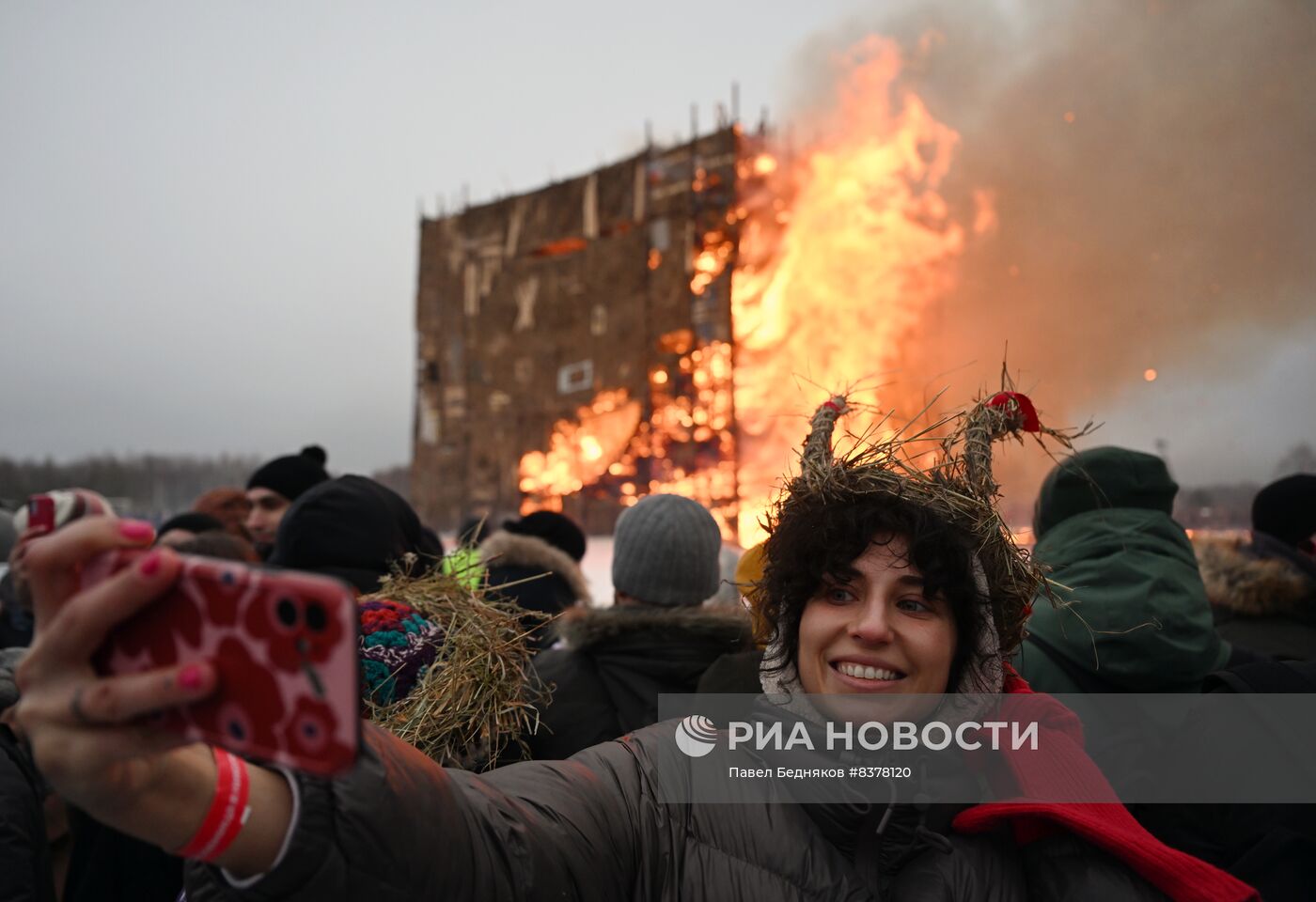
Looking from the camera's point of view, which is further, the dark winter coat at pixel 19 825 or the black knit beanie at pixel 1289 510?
the black knit beanie at pixel 1289 510

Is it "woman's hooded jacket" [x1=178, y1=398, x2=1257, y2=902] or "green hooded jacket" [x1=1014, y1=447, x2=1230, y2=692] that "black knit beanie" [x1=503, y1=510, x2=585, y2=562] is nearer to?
"green hooded jacket" [x1=1014, y1=447, x2=1230, y2=692]

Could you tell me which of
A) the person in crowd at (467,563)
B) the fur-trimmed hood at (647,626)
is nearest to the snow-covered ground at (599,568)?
the person in crowd at (467,563)

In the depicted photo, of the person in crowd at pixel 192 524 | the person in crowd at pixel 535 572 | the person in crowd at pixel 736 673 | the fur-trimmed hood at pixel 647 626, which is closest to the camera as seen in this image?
the person in crowd at pixel 736 673

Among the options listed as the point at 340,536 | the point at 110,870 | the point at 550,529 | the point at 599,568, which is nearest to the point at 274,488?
the point at 550,529

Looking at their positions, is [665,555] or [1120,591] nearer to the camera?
[1120,591]

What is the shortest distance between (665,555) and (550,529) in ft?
6.28

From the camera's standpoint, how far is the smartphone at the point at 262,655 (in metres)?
0.71

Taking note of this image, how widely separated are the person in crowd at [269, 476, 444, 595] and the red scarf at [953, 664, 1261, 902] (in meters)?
1.79

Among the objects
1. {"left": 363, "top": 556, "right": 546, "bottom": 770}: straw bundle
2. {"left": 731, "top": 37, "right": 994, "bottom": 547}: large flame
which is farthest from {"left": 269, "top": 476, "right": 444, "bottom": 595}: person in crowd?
{"left": 731, "top": 37, "right": 994, "bottom": 547}: large flame

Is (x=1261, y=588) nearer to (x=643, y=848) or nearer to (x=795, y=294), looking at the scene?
(x=643, y=848)

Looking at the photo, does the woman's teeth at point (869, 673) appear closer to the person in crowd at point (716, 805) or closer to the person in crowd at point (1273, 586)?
the person in crowd at point (716, 805)

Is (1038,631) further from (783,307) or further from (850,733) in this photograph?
(783,307)

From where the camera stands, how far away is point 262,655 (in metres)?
0.73

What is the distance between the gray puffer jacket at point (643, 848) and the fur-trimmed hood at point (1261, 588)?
1.87 meters
